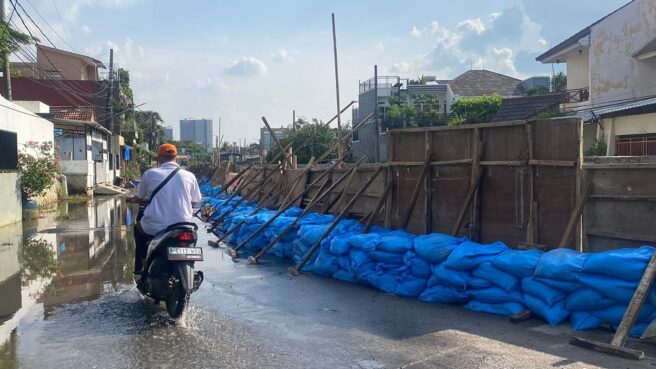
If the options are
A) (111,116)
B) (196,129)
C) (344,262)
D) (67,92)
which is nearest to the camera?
(344,262)

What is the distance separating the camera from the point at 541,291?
5.59 m

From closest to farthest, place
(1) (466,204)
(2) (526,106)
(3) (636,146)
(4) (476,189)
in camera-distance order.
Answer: (1) (466,204) → (4) (476,189) → (3) (636,146) → (2) (526,106)

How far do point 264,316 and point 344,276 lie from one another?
81.7 inches

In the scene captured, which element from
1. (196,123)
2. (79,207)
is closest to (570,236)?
(79,207)

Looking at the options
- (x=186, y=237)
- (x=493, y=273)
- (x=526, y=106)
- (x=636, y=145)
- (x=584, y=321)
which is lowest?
(x=584, y=321)

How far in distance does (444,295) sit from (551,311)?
1271 mm

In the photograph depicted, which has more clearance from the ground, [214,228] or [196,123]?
[196,123]

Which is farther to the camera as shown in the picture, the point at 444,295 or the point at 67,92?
the point at 67,92

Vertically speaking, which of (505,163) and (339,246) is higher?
(505,163)

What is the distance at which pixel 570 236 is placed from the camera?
6.37 metres

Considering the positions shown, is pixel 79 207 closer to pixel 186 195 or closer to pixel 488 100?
pixel 186 195

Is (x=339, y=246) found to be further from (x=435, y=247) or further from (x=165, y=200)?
(x=165, y=200)

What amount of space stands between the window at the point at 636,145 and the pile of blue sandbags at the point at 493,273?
452 inches

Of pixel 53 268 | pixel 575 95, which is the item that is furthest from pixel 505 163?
pixel 575 95
